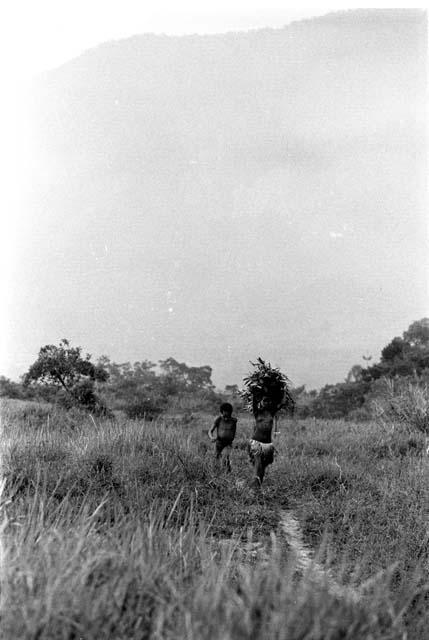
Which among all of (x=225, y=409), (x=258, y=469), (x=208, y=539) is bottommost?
(x=208, y=539)

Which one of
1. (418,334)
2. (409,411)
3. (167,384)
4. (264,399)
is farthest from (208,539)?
(418,334)

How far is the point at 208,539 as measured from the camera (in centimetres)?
568

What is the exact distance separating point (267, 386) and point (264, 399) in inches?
12.7

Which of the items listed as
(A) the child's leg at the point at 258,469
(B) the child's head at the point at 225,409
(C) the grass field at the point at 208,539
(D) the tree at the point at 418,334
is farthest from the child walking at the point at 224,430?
(D) the tree at the point at 418,334

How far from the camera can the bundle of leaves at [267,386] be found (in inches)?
354

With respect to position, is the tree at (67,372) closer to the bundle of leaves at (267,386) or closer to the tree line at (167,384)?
the tree line at (167,384)

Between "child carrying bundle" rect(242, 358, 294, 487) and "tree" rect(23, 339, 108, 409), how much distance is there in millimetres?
11442

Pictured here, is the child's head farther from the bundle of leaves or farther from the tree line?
the tree line

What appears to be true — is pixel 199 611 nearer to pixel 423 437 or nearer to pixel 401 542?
pixel 401 542

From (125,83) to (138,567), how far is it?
197435mm

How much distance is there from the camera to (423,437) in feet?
44.9

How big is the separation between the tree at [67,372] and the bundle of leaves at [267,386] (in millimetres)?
11417

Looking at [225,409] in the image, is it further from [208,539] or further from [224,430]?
[208,539]

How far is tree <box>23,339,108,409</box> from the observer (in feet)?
63.6
